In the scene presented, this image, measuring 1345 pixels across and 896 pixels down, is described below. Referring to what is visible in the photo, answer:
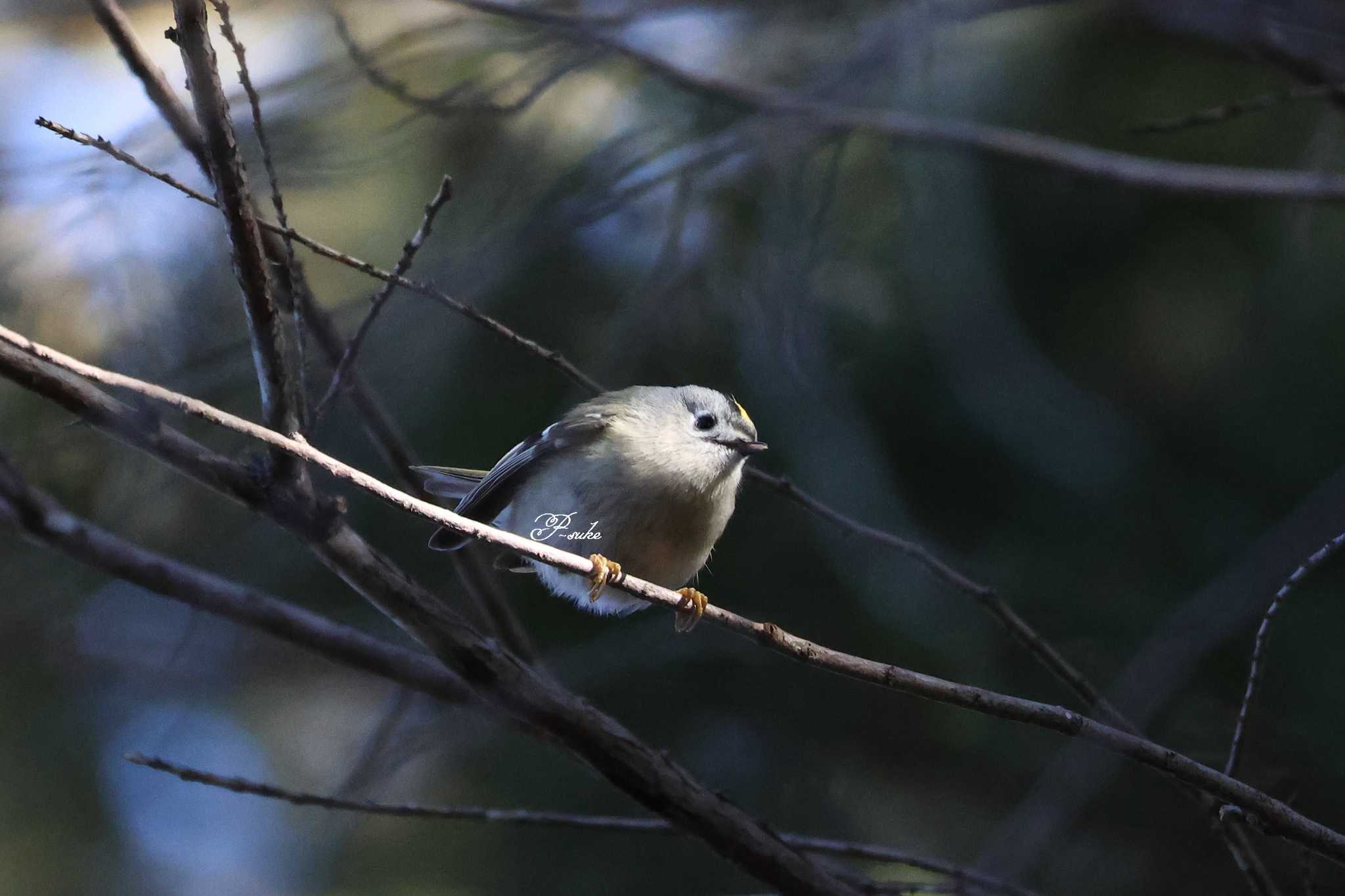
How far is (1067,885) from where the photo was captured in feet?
8.56

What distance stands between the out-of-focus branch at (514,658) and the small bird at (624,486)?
309 millimetres

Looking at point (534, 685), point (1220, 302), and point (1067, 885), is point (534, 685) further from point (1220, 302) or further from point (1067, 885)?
point (1220, 302)

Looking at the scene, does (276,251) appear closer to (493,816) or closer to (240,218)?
(240,218)

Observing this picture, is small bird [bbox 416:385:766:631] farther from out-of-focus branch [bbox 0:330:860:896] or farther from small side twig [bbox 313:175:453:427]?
small side twig [bbox 313:175:453:427]

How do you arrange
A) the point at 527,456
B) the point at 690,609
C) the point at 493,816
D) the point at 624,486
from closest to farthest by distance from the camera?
the point at 690,609
the point at 493,816
the point at 624,486
the point at 527,456

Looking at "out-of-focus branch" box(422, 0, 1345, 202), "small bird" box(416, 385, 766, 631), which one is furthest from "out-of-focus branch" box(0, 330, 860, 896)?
"out-of-focus branch" box(422, 0, 1345, 202)

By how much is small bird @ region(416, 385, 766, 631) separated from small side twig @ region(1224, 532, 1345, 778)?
0.88m

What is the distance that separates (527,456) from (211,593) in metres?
0.81

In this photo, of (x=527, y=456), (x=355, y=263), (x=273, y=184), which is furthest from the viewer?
(x=527, y=456)

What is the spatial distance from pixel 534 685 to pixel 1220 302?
2597 mm

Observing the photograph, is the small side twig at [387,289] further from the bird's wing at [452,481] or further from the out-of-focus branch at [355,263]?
the bird's wing at [452,481]

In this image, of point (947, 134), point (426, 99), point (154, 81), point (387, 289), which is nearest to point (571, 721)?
point (387, 289)

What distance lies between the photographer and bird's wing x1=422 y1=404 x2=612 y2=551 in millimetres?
2490

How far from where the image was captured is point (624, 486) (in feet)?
7.38
